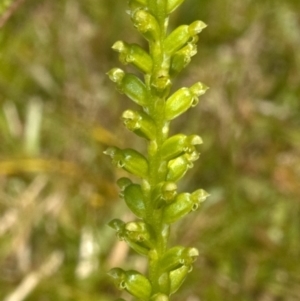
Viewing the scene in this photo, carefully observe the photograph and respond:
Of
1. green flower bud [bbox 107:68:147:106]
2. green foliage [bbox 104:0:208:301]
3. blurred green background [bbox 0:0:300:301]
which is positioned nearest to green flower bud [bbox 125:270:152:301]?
green foliage [bbox 104:0:208:301]

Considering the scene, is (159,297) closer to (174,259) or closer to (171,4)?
(174,259)

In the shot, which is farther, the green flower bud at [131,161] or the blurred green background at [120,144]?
the blurred green background at [120,144]

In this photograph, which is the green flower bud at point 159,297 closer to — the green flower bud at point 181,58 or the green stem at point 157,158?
the green stem at point 157,158

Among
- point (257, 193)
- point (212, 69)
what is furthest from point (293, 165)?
point (212, 69)

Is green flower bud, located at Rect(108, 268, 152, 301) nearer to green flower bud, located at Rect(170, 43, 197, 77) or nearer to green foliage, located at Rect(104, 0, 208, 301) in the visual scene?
green foliage, located at Rect(104, 0, 208, 301)

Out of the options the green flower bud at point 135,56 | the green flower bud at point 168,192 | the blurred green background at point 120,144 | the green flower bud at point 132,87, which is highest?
the blurred green background at point 120,144

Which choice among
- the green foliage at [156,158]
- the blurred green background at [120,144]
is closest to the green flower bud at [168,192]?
the green foliage at [156,158]

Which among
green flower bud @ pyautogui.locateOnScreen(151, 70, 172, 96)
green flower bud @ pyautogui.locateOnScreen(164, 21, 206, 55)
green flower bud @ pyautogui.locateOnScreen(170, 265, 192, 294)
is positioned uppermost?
green flower bud @ pyautogui.locateOnScreen(164, 21, 206, 55)

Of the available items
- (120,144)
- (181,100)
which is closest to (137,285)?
(181,100)
